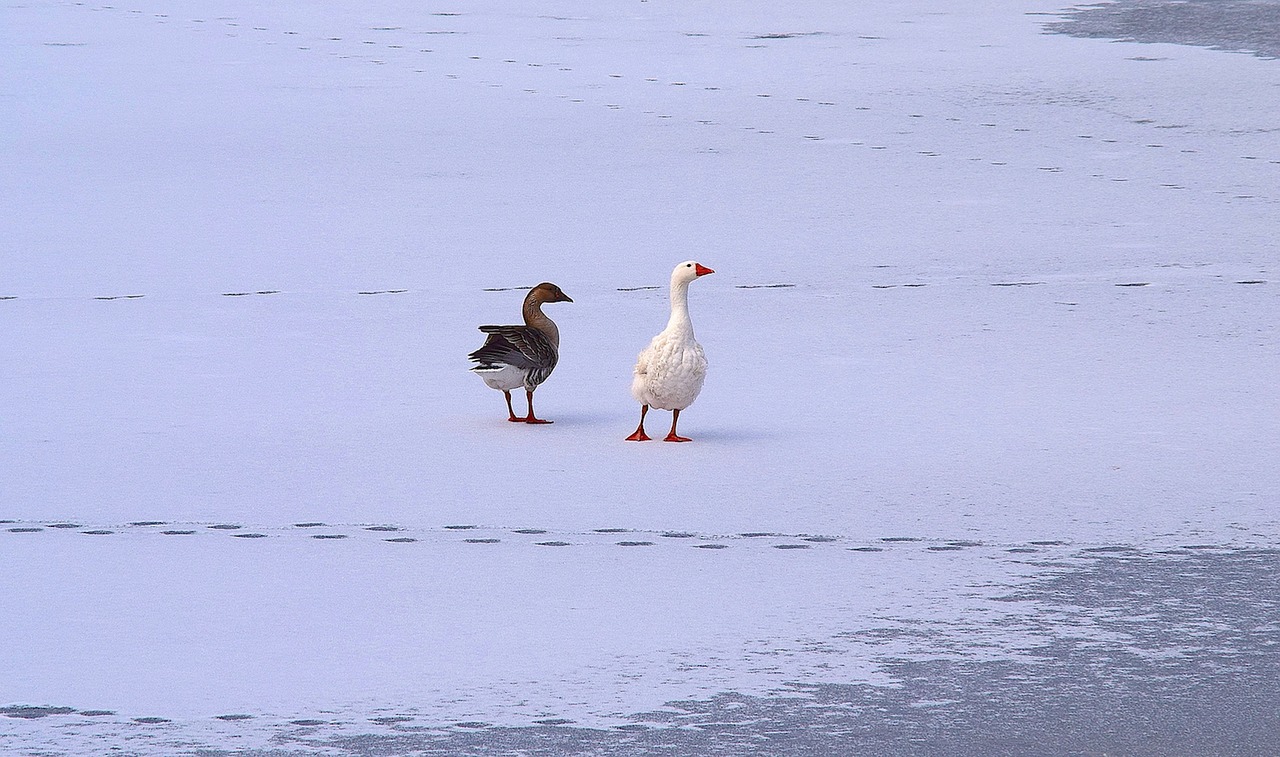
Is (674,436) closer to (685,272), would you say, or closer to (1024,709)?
(685,272)

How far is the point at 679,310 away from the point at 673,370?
27 centimetres

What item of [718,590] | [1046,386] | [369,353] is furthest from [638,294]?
[718,590]

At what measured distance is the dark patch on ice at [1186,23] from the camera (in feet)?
62.8

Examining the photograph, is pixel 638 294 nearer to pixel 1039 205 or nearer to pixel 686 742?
pixel 1039 205

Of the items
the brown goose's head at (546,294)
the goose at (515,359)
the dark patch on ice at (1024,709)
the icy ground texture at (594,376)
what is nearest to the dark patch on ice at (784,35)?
the icy ground texture at (594,376)

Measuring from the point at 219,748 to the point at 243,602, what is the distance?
1.09 m

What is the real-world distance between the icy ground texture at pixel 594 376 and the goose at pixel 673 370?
0.80 ft

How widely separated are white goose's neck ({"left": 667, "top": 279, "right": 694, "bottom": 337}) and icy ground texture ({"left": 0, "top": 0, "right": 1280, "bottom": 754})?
471mm

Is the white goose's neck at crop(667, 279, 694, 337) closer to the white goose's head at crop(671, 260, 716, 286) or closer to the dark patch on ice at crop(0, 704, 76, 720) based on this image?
the white goose's head at crop(671, 260, 716, 286)

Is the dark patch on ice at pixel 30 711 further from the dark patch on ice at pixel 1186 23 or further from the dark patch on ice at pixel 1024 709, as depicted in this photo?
the dark patch on ice at pixel 1186 23

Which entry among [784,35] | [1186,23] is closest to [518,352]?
[784,35]

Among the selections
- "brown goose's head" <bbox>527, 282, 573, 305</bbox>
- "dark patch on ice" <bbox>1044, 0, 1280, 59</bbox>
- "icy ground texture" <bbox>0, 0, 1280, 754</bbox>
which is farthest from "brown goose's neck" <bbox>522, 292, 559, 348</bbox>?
"dark patch on ice" <bbox>1044, 0, 1280, 59</bbox>

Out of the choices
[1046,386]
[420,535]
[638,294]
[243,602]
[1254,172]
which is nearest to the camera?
[243,602]

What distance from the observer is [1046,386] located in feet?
26.5
